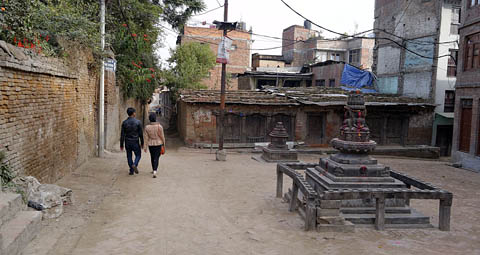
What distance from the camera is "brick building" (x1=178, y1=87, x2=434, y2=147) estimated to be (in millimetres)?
17641

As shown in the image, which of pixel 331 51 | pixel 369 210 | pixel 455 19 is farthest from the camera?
pixel 331 51

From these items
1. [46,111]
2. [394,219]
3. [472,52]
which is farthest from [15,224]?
[472,52]

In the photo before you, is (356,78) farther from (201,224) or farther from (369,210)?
(201,224)

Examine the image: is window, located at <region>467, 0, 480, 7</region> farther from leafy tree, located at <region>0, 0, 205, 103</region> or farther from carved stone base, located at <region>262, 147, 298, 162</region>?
leafy tree, located at <region>0, 0, 205, 103</region>

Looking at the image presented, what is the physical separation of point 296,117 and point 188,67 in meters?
11.8

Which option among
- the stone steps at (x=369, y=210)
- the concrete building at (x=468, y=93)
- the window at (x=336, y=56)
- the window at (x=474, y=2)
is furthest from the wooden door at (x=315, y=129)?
the window at (x=336, y=56)

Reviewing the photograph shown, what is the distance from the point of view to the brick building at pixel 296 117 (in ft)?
57.9

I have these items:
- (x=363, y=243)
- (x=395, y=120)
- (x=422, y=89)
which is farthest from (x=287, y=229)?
(x=422, y=89)

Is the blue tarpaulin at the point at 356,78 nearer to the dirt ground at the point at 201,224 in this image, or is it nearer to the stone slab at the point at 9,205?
the dirt ground at the point at 201,224

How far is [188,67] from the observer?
27344 millimetres

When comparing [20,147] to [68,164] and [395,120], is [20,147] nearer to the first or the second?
[68,164]

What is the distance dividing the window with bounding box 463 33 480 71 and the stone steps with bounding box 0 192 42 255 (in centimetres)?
1716

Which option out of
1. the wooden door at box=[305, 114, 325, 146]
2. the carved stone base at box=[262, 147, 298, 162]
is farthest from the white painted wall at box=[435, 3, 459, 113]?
the carved stone base at box=[262, 147, 298, 162]

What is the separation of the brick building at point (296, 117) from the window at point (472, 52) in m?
3.92
